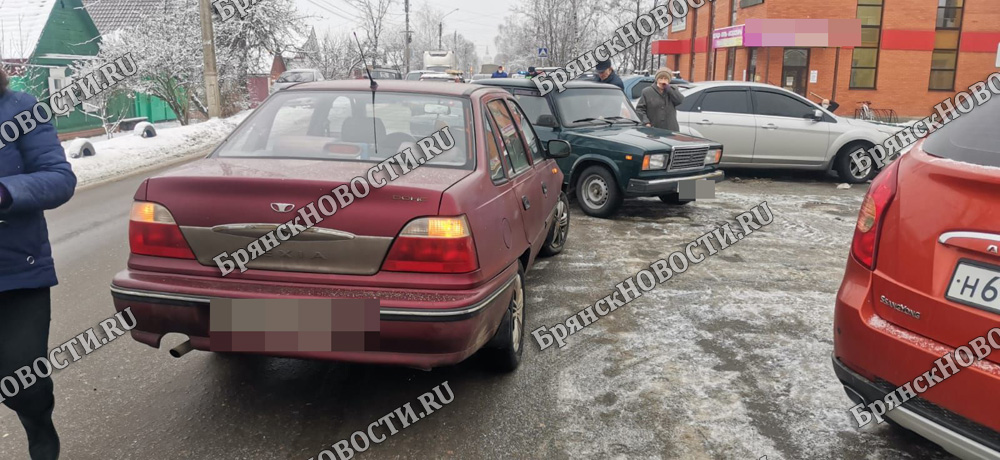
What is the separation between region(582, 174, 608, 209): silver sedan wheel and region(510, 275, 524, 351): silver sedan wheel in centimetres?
443

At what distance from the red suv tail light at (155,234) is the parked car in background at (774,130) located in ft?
30.4

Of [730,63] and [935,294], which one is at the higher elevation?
[730,63]

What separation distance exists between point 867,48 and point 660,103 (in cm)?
2160

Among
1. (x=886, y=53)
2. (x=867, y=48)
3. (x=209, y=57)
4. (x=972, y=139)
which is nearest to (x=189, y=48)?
(x=209, y=57)

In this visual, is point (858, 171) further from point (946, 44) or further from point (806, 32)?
point (946, 44)

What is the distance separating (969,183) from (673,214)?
21.5 ft

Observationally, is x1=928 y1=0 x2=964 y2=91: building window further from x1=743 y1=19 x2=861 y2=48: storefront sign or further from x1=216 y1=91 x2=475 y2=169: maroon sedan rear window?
x1=216 y1=91 x2=475 y2=169: maroon sedan rear window

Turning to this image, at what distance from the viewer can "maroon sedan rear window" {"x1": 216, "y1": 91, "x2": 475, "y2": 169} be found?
3.65m

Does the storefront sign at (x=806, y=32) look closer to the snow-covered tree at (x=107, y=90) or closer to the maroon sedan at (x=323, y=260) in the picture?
the snow-covered tree at (x=107, y=90)

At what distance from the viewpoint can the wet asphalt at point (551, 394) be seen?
3.15m

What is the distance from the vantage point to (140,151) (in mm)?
14375

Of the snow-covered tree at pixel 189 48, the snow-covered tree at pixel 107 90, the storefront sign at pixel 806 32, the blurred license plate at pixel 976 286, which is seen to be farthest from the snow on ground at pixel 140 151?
the storefront sign at pixel 806 32

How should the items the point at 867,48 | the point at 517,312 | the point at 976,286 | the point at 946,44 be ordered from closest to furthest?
the point at 976,286 → the point at 517,312 → the point at 867,48 → the point at 946,44

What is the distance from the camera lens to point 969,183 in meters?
2.32
